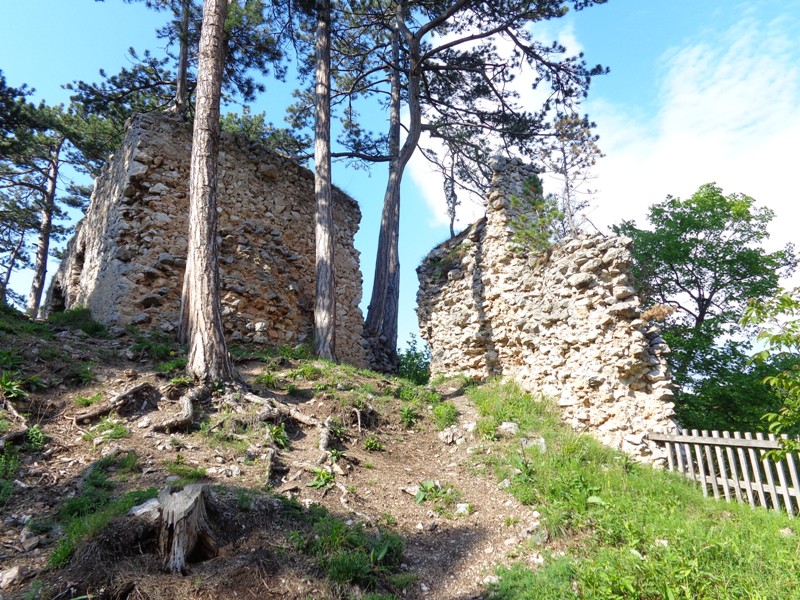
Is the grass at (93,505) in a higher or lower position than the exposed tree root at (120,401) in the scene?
lower

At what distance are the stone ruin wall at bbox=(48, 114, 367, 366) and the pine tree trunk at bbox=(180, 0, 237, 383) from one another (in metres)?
1.91

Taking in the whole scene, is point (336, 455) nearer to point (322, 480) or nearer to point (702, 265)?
point (322, 480)

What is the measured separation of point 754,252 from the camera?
44.9 ft

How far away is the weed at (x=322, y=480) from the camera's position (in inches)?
201

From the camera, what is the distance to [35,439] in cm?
493

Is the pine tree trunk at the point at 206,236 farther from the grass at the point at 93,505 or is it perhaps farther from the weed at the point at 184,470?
the grass at the point at 93,505

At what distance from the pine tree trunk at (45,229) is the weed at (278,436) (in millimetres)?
16242

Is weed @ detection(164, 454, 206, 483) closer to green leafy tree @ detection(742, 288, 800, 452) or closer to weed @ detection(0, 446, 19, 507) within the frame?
weed @ detection(0, 446, 19, 507)

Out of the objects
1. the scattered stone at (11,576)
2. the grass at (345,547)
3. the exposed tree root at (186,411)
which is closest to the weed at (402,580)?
the grass at (345,547)

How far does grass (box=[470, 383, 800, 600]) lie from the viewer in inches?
144

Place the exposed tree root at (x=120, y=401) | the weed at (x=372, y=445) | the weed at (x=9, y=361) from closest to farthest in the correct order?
the exposed tree root at (x=120, y=401) < the weed at (x=9, y=361) < the weed at (x=372, y=445)

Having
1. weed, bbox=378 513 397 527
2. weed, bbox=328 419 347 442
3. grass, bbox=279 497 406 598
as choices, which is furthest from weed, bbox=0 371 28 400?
weed, bbox=378 513 397 527

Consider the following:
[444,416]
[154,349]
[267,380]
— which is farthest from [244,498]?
[154,349]

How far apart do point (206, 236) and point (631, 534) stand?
21.9 feet
